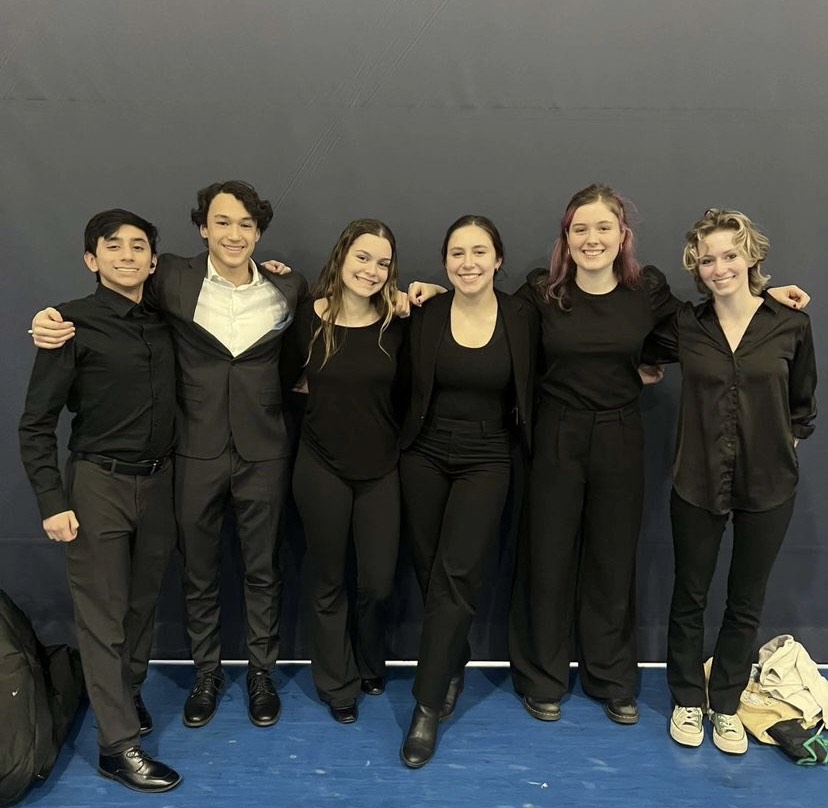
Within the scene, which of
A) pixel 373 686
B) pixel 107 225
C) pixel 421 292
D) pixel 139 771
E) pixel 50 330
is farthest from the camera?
pixel 373 686

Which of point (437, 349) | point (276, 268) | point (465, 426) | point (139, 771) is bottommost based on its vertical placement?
point (139, 771)

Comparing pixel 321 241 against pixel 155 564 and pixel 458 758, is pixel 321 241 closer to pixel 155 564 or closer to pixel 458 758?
pixel 155 564

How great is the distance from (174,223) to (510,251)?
1.26 metres

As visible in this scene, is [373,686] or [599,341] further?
[373,686]

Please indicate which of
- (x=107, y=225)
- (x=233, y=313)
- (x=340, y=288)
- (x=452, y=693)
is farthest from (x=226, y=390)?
(x=452, y=693)

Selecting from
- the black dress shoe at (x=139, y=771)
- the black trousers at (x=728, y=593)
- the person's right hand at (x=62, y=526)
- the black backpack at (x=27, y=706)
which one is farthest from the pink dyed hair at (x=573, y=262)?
the black backpack at (x=27, y=706)

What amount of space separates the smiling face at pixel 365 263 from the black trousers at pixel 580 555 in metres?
0.72

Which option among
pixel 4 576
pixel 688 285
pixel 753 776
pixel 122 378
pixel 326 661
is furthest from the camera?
pixel 4 576

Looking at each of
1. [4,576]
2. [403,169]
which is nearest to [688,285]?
[403,169]

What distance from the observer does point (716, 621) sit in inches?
115

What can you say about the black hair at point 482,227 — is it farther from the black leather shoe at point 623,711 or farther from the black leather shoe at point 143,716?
the black leather shoe at point 143,716

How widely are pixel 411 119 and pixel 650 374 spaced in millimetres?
1269

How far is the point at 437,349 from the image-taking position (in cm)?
229

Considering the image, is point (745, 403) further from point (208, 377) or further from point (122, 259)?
point (122, 259)
